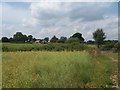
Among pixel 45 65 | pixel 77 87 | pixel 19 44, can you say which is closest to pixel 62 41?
pixel 19 44

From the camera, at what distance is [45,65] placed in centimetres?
991

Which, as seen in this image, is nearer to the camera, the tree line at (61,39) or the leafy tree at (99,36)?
the tree line at (61,39)

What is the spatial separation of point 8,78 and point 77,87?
2060 millimetres

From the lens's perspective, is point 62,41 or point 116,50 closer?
point 62,41

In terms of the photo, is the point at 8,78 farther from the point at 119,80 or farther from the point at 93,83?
the point at 119,80

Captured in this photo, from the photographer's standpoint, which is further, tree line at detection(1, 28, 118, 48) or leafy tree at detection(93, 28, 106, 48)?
leafy tree at detection(93, 28, 106, 48)

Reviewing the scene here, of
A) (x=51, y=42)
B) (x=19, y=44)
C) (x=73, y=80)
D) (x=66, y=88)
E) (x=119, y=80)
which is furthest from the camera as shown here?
(x=51, y=42)

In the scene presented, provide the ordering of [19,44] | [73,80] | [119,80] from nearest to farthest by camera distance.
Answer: [73,80]
[119,80]
[19,44]

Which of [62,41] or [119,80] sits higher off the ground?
[62,41]

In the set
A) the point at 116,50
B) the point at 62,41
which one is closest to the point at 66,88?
the point at 62,41

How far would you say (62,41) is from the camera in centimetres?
2867

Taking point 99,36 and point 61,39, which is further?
point 99,36

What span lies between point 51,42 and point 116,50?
37.0 feet

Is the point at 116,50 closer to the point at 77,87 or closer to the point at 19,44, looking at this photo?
the point at 19,44
